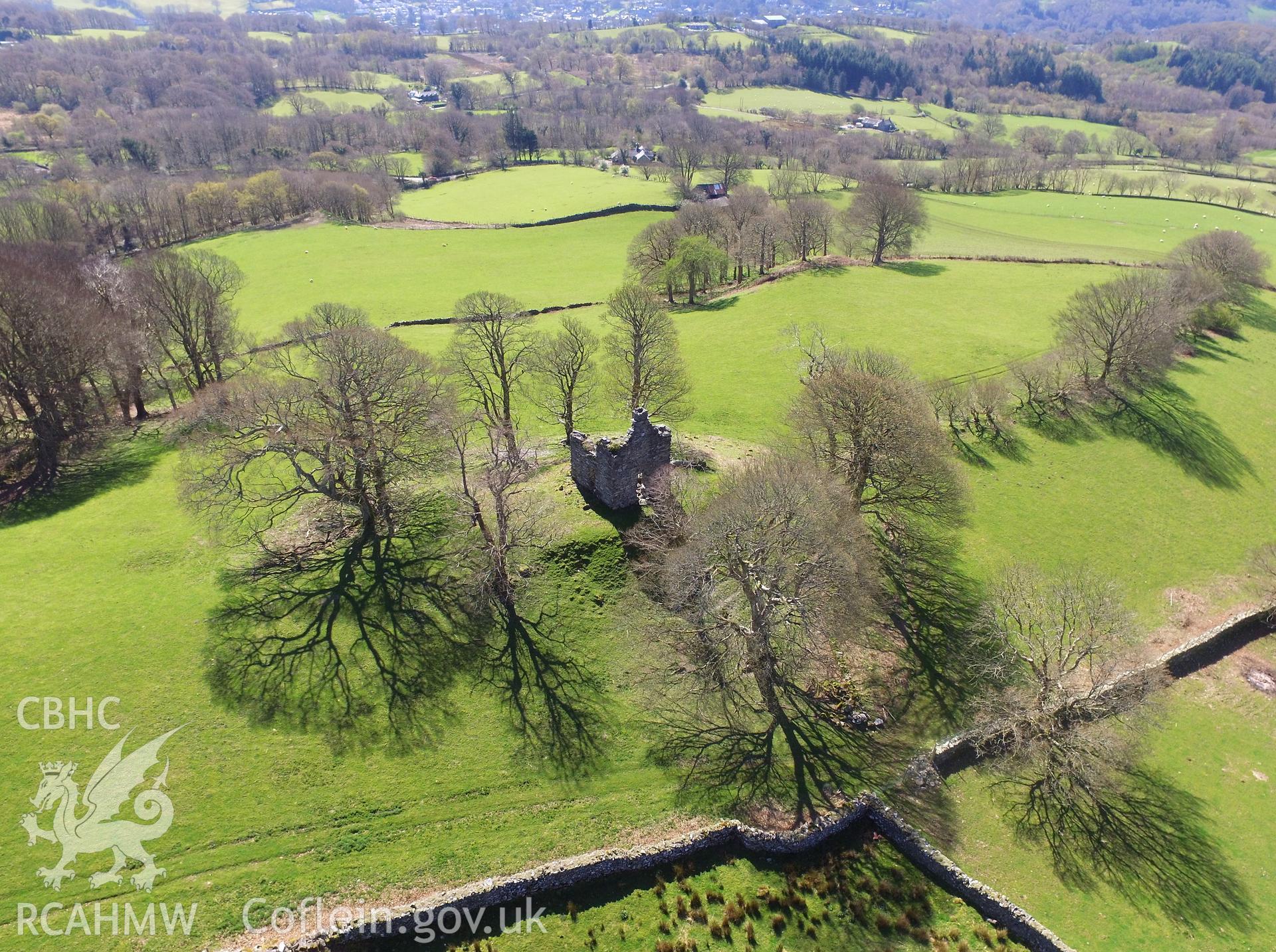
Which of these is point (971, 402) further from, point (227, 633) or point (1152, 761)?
point (227, 633)

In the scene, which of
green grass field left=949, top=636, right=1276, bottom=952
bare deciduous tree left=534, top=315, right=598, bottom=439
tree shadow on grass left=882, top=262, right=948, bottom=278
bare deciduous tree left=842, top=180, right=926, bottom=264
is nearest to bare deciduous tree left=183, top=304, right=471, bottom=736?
bare deciduous tree left=534, top=315, right=598, bottom=439

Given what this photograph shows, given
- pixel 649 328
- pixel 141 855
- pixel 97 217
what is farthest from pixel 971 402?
pixel 97 217

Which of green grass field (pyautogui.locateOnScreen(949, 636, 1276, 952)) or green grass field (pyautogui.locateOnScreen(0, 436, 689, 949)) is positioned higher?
green grass field (pyautogui.locateOnScreen(0, 436, 689, 949))

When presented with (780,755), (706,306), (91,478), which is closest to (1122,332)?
(706,306)

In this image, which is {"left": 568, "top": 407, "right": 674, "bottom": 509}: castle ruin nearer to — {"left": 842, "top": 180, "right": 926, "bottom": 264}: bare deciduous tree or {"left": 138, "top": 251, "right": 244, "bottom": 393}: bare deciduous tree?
{"left": 138, "top": 251, "right": 244, "bottom": 393}: bare deciduous tree

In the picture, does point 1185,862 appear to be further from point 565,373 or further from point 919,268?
point 919,268
